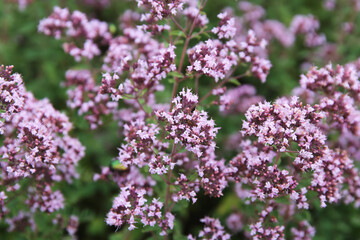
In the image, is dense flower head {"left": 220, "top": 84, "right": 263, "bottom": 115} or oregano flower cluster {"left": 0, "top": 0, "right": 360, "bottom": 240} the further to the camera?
dense flower head {"left": 220, "top": 84, "right": 263, "bottom": 115}

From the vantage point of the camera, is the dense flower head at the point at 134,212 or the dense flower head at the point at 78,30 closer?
the dense flower head at the point at 134,212

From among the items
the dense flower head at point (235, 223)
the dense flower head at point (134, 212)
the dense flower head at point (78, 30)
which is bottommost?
the dense flower head at point (134, 212)

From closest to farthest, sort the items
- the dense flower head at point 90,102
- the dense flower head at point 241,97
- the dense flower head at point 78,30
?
the dense flower head at point 90,102
the dense flower head at point 78,30
the dense flower head at point 241,97

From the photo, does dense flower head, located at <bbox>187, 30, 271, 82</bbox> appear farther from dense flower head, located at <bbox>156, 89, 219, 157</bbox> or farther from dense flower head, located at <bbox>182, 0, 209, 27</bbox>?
dense flower head, located at <bbox>156, 89, 219, 157</bbox>

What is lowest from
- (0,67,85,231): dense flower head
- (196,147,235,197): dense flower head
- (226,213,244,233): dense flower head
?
(196,147,235,197): dense flower head

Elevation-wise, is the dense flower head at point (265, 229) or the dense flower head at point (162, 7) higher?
the dense flower head at point (162, 7)

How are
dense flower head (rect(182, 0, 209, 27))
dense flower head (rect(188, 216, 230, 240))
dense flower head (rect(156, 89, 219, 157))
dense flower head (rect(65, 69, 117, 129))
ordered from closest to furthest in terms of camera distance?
1. dense flower head (rect(156, 89, 219, 157))
2. dense flower head (rect(188, 216, 230, 240))
3. dense flower head (rect(182, 0, 209, 27))
4. dense flower head (rect(65, 69, 117, 129))

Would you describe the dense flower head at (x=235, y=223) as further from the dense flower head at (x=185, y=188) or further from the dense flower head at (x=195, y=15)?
the dense flower head at (x=195, y=15)

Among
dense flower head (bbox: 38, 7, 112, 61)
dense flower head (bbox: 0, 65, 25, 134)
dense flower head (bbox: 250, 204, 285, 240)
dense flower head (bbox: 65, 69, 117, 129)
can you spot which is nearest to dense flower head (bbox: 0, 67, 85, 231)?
dense flower head (bbox: 0, 65, 25, 134)

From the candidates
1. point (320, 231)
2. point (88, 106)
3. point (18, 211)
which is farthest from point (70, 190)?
point (320, 231)

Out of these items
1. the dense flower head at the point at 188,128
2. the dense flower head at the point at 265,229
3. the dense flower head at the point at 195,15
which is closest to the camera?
the dense flower head at the point at 188,128

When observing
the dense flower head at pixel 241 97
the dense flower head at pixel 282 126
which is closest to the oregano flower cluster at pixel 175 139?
the dense flower head at pixel 282 126
